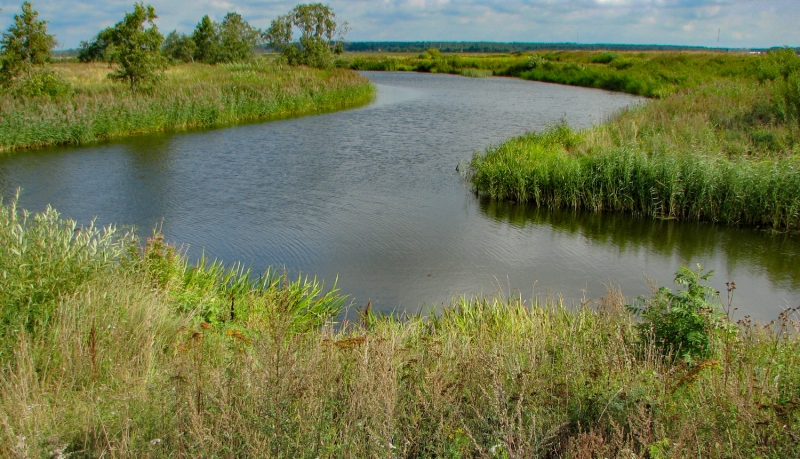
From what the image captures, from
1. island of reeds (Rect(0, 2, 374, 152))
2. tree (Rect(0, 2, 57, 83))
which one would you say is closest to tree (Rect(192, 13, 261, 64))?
island of reeds (Rect(0, 2, 374, 152))

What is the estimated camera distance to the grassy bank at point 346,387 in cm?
302

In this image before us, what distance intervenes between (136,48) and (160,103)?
7.20ft

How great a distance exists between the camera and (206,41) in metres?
42.5

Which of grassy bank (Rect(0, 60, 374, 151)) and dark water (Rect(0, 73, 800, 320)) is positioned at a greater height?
grassy bank (Rect(0, 60, 374, 151))

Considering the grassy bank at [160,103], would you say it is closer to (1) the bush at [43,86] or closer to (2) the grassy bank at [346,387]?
(1) the bush at [43,86]

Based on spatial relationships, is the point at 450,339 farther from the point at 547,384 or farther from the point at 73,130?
the point at 73,130

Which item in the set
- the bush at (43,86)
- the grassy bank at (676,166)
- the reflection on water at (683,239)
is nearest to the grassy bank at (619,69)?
the grassy bank at (676,166)

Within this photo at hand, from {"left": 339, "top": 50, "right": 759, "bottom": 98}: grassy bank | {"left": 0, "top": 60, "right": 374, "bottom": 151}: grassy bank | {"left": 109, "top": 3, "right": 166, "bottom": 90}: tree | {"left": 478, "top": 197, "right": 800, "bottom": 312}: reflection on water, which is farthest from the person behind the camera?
{"left": 339, "top": 50, "right": 759, "bottom": 98}: grassy bank

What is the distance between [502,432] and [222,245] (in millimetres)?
7255

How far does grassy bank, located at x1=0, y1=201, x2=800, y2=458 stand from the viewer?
9.92ft

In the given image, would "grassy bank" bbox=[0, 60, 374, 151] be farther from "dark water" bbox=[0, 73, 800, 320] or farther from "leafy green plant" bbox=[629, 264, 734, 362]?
"leafy green plant" bbox=[629, 264, 734, 362]

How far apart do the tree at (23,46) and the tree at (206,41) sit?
23420 mm

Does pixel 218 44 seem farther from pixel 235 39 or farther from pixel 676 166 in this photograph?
pixel 676 166

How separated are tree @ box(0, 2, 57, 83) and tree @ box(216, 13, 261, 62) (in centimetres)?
2270
